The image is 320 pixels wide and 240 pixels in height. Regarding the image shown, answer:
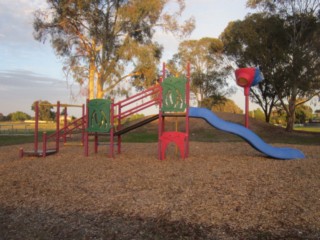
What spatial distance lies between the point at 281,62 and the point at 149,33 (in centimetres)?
1102

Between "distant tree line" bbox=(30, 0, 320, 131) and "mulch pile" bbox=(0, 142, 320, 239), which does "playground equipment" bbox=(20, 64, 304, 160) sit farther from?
"distant tree line" bbox=(30, 0, 320, 131)

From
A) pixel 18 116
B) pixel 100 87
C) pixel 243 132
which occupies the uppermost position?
pixel 18 116

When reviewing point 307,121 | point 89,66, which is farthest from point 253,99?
point 307,121

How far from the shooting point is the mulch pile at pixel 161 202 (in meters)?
4.01

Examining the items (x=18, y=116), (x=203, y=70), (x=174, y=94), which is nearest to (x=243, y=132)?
(x=174, y=94)

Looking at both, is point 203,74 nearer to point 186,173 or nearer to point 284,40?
point 284,40

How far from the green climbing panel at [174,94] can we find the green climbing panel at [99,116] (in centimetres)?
176

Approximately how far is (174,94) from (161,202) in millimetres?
5137

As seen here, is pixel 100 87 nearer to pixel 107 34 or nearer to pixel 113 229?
pixel 107 34

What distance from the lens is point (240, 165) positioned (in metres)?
8.69

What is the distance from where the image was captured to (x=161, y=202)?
5141mm

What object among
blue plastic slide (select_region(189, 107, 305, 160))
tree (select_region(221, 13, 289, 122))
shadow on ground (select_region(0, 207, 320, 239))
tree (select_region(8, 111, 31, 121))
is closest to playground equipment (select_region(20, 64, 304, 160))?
blue plastic slide (select_region(189, 107, 305, 160))

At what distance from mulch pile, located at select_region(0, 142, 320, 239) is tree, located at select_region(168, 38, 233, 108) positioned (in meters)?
31.5

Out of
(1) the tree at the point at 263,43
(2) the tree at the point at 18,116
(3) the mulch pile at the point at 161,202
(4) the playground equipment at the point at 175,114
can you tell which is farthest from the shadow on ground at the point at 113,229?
(2) the tree at the point at 18,116
